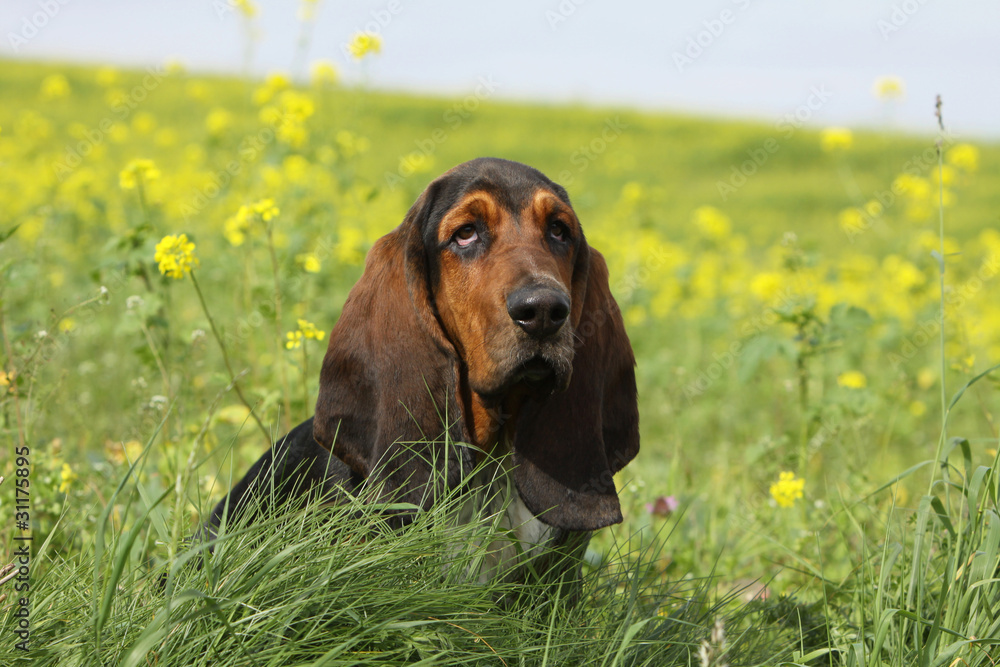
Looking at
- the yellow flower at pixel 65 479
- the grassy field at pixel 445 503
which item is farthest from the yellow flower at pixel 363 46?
the yellow flower at pixel 65 479

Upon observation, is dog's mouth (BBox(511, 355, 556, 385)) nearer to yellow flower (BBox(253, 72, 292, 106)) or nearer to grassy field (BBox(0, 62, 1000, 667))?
grassy field (BBox(0, 62, 1000, 667))

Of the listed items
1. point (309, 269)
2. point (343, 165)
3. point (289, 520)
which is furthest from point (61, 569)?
point (343, 165)

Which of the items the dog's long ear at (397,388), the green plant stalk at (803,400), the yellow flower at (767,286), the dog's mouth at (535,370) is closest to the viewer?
the dog's mouth at (535,370)

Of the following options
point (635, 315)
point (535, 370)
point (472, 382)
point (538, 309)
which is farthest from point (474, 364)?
point (635, 315)

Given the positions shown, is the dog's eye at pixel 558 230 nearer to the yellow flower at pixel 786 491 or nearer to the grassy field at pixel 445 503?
the grassy field at pixel 445 503

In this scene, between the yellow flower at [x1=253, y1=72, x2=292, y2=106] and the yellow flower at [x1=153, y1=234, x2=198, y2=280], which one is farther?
the yellow flower at [x1=253, y1=72, x2=292, y2=106]

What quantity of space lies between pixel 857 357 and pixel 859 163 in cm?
2576

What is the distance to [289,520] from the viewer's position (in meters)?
2.15

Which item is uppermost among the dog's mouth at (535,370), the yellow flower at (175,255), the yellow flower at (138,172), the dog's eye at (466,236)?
the yellow flower at (138,172)

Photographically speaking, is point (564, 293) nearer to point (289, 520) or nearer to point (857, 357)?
point (289, 520)

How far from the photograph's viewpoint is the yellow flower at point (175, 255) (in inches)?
107

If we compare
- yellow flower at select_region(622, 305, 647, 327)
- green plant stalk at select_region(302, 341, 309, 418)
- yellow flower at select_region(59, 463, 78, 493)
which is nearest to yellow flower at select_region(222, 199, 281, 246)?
green plant stalk at select_region(302, 341, 309, 418)

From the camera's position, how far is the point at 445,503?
2.12 metres

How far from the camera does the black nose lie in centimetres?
213
